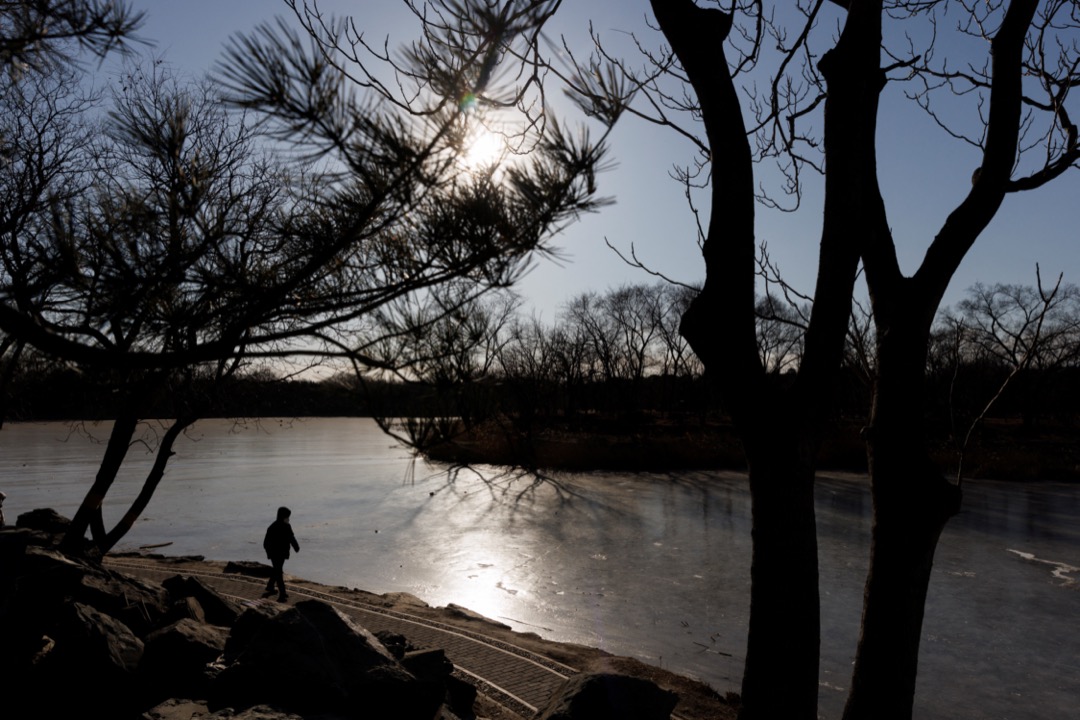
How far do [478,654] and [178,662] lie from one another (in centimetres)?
296

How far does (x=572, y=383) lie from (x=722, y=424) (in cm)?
1187

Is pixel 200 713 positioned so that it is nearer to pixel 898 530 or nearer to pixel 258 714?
pixel 258 714

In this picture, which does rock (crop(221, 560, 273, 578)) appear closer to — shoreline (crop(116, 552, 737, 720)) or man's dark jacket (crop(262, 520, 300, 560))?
shoreline (crop(116, 552, 737, 720))

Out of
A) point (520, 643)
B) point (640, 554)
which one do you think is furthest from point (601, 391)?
point (520, 643)

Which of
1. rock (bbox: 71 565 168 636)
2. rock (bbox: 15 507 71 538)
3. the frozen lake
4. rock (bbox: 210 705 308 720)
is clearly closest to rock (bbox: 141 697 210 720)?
rock (bbox: 210 705 308 720)

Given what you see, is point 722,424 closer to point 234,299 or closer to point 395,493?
point 395,493

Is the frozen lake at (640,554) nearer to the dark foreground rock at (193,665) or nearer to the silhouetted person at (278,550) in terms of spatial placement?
the silhouetted person at (278,550)

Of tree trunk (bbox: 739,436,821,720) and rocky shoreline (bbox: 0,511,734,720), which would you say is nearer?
tree trunk (bbox: 739,436,821,720)

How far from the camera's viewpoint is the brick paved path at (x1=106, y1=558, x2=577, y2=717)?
19.3 feet

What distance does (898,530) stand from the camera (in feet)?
11.6

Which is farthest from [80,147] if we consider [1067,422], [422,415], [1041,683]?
[1067,422]

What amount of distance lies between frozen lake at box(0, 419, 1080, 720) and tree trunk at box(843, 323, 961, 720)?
11.1 feet

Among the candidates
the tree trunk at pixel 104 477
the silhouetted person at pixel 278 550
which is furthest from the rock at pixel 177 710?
the silhouetted person at pixel 278 550

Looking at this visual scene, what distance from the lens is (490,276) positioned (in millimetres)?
2756
